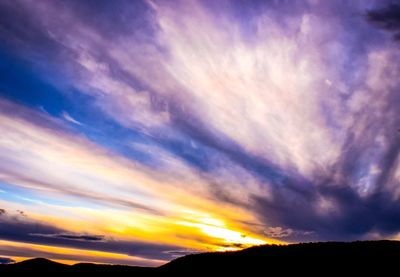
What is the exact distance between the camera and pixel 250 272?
127 feet

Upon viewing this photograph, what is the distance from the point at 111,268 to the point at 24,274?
1006 inches

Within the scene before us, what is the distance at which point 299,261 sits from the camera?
37688mm

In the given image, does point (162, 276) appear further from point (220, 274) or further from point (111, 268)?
point (111, 268)

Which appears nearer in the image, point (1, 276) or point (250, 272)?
point (250, 272)

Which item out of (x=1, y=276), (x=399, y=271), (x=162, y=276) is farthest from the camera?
(x=1, y=276)

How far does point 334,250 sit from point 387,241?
6.32 meters

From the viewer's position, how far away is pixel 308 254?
39625 millimetres

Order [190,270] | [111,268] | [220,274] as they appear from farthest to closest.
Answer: [111,268] < [190,270] < [220,274]

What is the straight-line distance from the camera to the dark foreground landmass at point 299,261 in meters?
32.3

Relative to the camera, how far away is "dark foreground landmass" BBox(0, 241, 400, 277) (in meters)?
32.3

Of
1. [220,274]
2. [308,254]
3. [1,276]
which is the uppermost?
[308,254]

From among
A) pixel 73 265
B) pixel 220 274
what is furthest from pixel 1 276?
pixel 220 274

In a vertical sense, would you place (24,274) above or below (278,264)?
below

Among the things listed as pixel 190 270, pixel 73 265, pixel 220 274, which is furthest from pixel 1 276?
pixel 220 274
